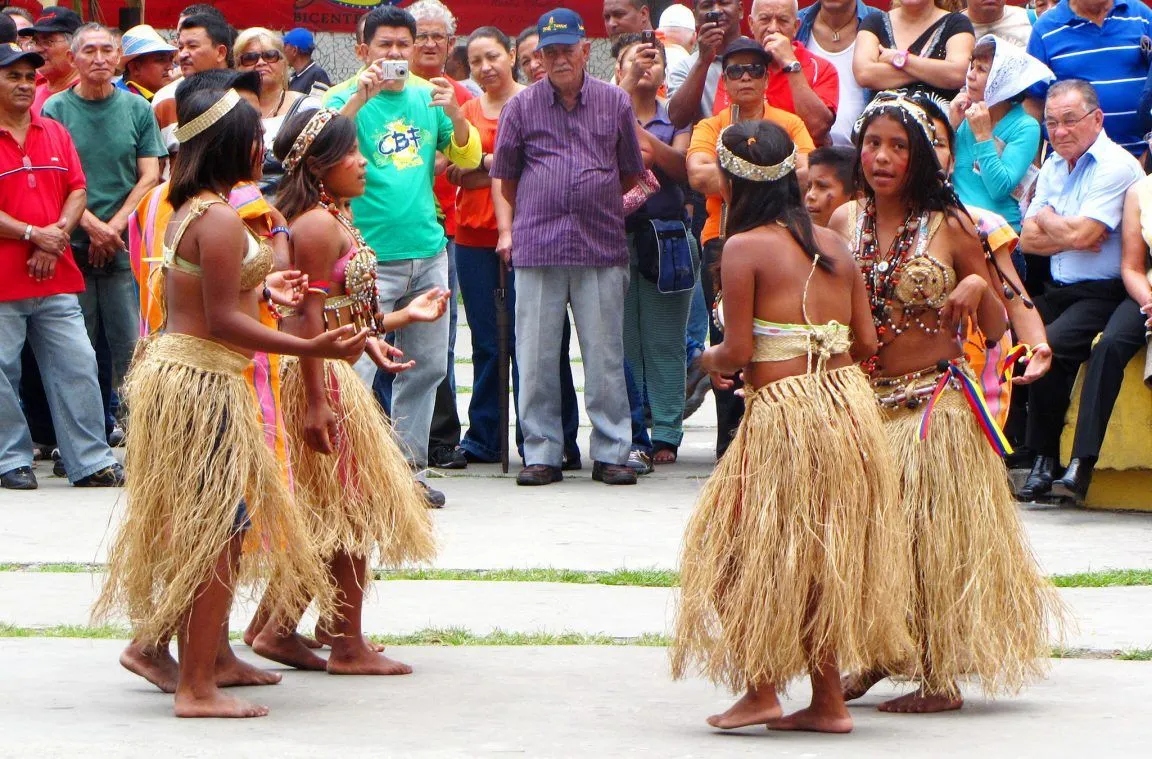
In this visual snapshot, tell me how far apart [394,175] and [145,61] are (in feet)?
8.89

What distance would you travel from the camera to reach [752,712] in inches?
178

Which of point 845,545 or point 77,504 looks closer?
point 845,545

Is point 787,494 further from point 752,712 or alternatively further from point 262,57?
point 262,57

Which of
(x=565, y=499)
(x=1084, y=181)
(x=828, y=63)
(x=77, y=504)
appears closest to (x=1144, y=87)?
(x=1084, y=181)

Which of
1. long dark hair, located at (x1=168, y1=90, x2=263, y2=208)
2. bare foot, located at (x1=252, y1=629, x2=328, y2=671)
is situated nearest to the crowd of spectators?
bare foot, located at (x1=252, y1=629, x2=328, y2=671)

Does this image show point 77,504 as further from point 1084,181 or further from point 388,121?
point 1084,181

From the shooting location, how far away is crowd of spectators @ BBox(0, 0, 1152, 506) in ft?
27.6

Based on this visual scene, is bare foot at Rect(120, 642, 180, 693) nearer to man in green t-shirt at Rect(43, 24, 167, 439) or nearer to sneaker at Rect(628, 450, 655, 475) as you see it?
sneaker at Rect(628, 450, 655, 475)

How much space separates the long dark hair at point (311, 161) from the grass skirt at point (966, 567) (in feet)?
6.52

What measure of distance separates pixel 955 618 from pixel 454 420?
539 cm

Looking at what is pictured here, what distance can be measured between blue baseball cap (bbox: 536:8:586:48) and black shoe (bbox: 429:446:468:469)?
2.38 m

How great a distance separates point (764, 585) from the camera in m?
4.43

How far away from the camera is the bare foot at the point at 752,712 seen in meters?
4.52

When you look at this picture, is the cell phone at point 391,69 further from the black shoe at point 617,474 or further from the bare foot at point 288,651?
the bare foot at point 288,651
